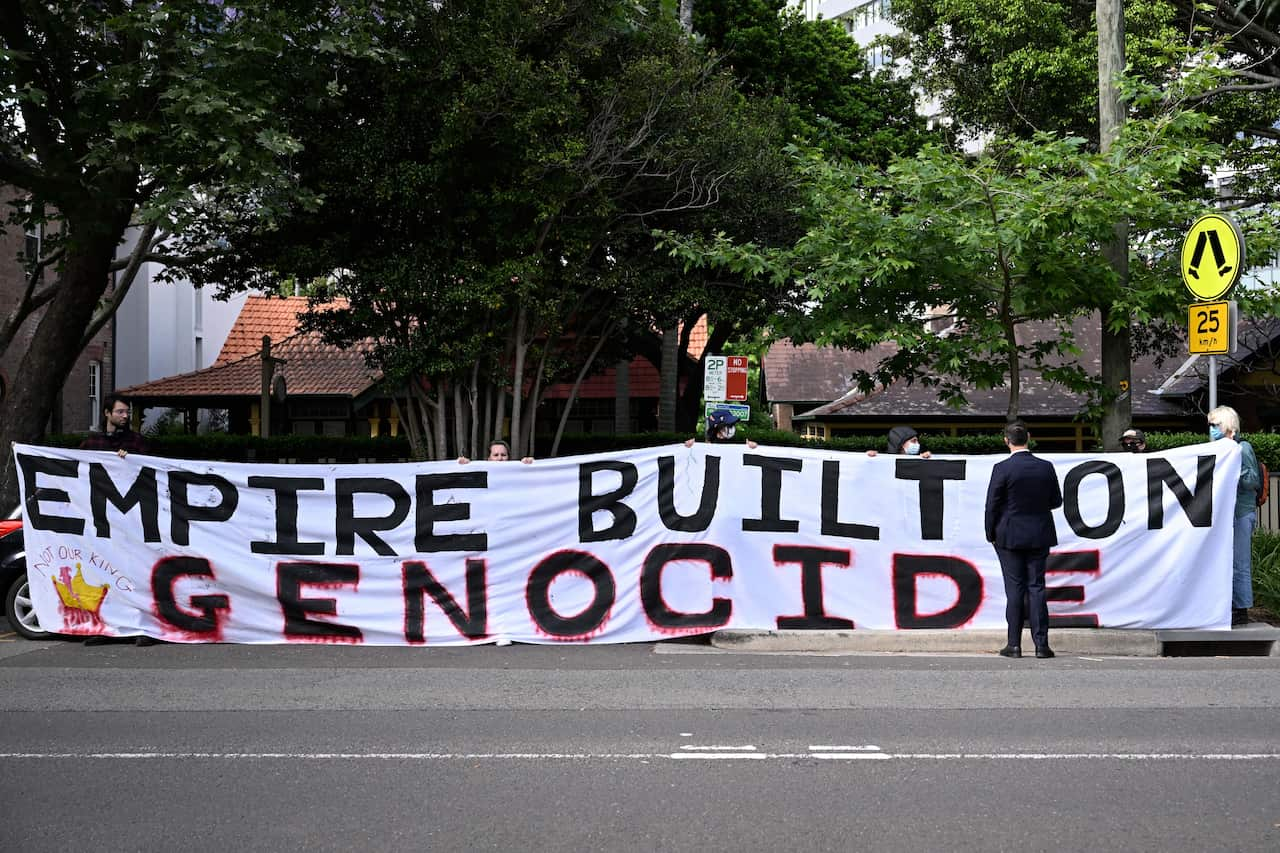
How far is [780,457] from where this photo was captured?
10.7 metres

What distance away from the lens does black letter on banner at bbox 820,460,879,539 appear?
10.6 meters

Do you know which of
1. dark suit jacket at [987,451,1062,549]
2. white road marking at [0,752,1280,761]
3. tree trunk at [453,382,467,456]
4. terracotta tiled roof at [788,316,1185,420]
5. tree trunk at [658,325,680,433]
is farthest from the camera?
terracotta tiled roof at [788,316,1185,420]

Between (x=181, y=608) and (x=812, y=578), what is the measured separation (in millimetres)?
5274

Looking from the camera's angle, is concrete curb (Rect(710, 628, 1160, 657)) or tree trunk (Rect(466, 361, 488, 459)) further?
tree trunk (Rect(466, 361, 488, 459))

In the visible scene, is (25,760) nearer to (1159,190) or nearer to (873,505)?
(873,505)

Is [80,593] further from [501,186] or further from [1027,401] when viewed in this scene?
[1027,401]

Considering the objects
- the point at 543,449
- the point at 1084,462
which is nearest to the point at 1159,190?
the point at 1084,462

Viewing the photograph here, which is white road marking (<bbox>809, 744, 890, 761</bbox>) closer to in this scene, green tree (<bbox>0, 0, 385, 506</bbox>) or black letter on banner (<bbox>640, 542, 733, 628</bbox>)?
black letter on banner (<bbox>640, 542, 733, 628</bbox>)

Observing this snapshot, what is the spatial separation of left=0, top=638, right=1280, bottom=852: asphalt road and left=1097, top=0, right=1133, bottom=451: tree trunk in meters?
4.50

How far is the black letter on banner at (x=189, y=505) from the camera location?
10586 mm

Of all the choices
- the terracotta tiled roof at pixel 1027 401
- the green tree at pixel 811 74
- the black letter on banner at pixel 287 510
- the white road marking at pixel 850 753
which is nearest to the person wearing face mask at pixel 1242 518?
the white road marking at pixel 850 753

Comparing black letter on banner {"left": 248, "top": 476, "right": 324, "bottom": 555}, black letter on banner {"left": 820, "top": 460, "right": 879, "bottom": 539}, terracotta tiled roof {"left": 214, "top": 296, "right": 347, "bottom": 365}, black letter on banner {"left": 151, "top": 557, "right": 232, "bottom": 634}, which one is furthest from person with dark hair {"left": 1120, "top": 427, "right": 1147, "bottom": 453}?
terracotta tiled roof {"left": 214, "top": 296, "right": 347, "bottom": 365}

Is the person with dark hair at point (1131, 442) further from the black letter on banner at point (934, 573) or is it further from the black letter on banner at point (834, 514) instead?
the black letter on banner at point (834, 514)

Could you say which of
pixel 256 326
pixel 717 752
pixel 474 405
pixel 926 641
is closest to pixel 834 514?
pixel 926 641
